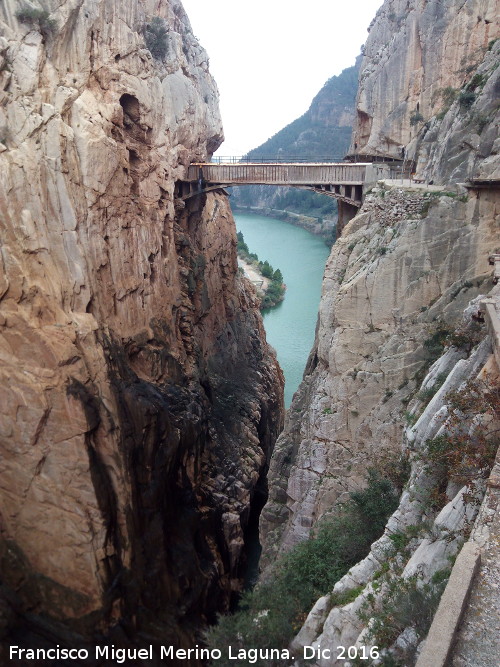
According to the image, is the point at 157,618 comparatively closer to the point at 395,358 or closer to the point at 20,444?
the point at 20,444

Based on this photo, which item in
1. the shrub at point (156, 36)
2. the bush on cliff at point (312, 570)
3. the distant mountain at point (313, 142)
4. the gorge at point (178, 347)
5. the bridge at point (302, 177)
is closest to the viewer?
the bush on cliff at point (312, 570)

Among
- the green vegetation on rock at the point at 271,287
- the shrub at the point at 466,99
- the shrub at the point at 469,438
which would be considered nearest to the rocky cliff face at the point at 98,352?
the shrub at the point at 466,99

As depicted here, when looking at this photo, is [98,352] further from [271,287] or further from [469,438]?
[271,287]

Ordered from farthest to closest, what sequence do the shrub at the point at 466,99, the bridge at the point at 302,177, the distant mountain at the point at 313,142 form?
the distant mountain at the point at 313,142 < the bridge at the point at 302,177 < the shrub at the point at 466,99

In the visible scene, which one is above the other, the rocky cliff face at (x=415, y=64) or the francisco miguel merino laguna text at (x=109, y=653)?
the rocky cliff face at (x=415, y=64)

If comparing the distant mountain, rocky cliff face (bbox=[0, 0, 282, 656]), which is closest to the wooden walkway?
rocky cliff face (bbox=[0, 0, 282, 656])

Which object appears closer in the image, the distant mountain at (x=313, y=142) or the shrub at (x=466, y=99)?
the shrub at (x=466, y=99)

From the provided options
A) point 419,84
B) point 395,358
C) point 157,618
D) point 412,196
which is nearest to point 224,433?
point 157,618

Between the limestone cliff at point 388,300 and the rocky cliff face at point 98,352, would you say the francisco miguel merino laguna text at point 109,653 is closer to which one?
the rocky cliff face at point 98,352
